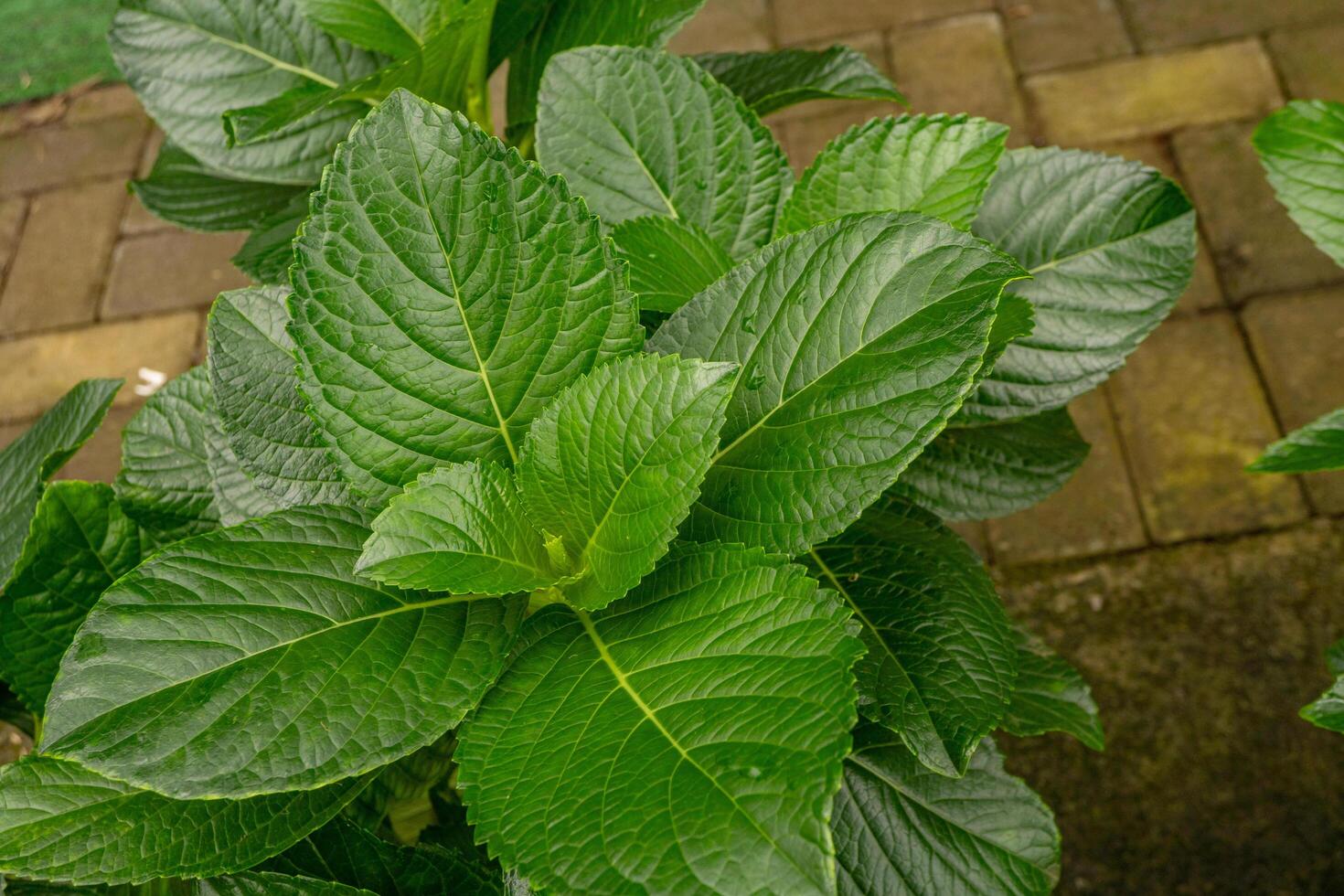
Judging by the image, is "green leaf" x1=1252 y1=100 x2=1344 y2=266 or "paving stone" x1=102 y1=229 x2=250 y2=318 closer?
"green leaf" x1=1252 y1=100 x2=1344 y2=266

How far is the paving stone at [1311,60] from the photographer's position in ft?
8.96

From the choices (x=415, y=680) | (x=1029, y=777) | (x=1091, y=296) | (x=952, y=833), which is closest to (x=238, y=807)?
(x=415, y=680)

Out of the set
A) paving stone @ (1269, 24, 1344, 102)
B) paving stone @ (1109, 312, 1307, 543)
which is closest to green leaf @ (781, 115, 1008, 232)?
paving stone @ (1109, 312, 1307, 543)

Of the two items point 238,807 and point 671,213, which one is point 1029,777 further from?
point 238,807

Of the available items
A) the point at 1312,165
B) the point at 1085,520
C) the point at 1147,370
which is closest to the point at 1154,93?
the point at 1147,370

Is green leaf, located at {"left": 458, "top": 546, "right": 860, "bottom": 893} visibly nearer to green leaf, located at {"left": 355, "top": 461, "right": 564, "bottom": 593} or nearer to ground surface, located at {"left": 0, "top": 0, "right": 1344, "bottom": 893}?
green leaf, located at {"left": 355, "top": 461, "right": 564, "bottom": 593}

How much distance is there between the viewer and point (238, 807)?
0.71 meters

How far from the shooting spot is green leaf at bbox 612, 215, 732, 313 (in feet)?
2.58

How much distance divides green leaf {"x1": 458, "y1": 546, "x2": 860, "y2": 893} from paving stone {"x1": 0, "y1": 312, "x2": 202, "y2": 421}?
247 centimetres

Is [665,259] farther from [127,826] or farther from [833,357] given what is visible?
[127,826]

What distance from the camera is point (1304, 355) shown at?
244 cm

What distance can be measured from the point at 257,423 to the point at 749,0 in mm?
2814

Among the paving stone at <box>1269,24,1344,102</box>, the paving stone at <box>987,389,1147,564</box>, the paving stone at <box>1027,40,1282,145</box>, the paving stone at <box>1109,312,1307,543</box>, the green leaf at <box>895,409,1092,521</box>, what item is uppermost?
the green leaf at <box>895,409,1092,521</box>

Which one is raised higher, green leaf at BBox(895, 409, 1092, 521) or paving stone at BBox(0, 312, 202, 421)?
green leaf at BBox(895, 409, 1092, 521)
